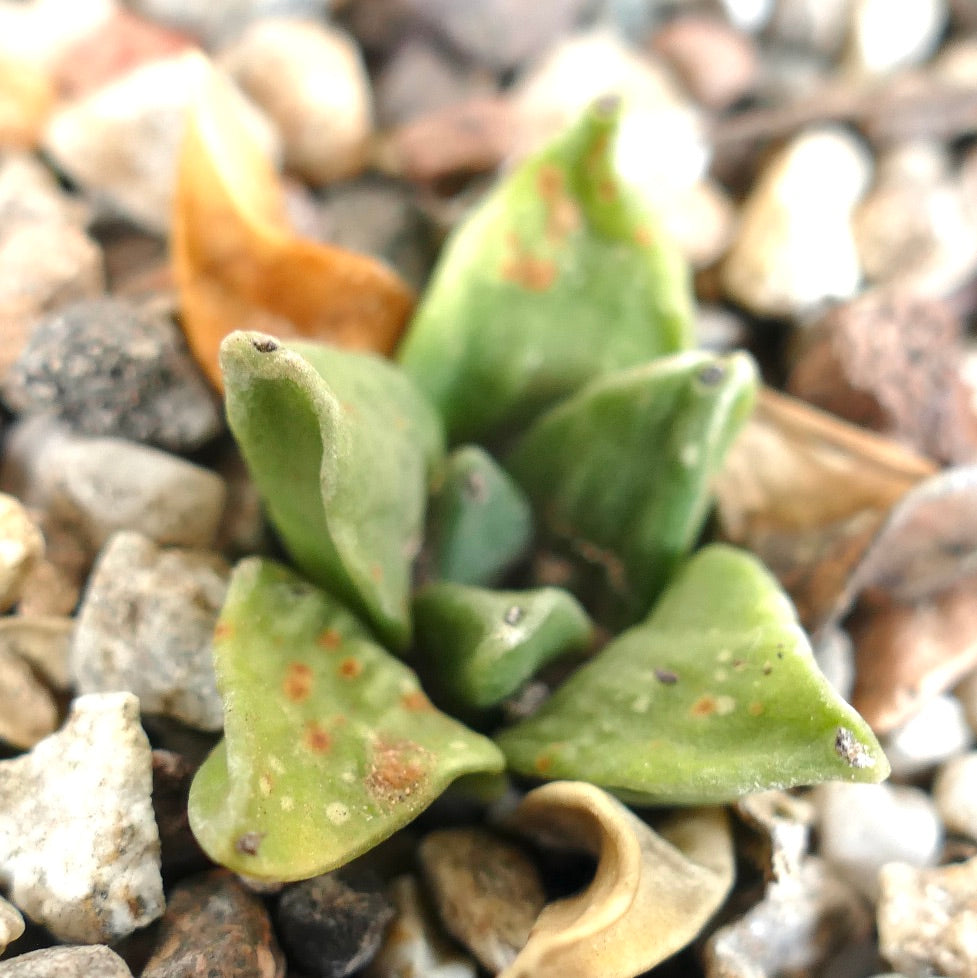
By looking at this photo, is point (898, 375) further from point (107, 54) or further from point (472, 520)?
point (107, 54)

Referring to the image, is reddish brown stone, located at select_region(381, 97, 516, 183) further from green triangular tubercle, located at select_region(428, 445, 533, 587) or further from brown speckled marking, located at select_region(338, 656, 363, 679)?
brown speckled marking, located at select_region(338, 656, 363, 679)

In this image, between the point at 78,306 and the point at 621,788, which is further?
the point at 78,306

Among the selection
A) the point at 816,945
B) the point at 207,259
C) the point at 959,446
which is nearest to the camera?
the point at 816,945

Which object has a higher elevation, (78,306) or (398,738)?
(78,306)

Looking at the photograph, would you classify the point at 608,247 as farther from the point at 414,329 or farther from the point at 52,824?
the point at 52,824

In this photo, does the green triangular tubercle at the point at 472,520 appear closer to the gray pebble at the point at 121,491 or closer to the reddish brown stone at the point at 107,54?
the gray pebble at the point at 121,491

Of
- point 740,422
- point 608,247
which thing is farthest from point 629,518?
point 608,247

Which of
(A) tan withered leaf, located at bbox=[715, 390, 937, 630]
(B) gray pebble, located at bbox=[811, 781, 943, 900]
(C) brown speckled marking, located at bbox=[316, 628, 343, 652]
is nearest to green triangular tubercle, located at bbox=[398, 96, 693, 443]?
(A) tan withered leaf, located at bbox=[715, 390, 937, 630]
